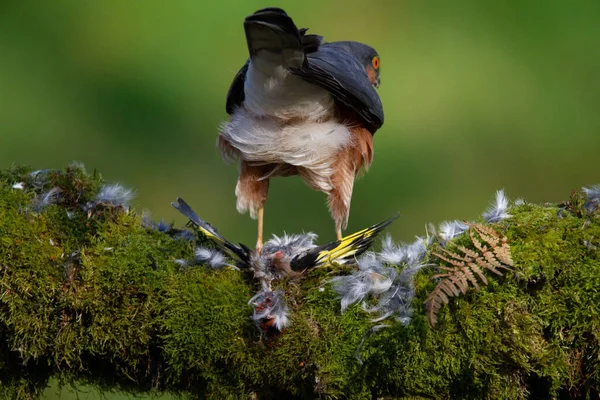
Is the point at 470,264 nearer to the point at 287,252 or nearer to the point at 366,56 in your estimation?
the point at 287,252

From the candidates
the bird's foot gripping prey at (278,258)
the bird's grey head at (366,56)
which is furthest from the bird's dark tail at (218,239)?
the bird's grey head at (366,56)

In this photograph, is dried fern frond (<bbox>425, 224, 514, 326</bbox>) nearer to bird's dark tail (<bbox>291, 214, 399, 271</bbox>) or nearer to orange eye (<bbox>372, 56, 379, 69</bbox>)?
bird's dark tail (<bbox>291, 214, 399, 271</bbox>)

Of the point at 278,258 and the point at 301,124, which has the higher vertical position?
the point at 301,124

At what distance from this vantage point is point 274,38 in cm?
246

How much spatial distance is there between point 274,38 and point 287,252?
0.82 m

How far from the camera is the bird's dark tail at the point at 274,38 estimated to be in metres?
2.33

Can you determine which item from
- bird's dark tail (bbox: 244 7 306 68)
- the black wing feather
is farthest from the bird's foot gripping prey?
the black wing feather

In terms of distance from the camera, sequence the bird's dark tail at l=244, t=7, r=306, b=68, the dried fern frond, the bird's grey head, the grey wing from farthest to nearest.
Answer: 1. the bird's grey head
2. the grey wing
3. the bird's dark tail at l=244, t=7, r=306, b=68
4. the dried fern frond

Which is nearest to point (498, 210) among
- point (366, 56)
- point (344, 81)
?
point (344, 81)

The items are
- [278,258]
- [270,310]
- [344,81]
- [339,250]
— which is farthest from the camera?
[344,81]

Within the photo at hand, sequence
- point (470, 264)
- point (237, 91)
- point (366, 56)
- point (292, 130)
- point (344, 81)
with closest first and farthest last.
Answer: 1. point (470, 264)
2. point (344, 81)
3. point (292, 130)
4. point (237, 91)
5. point (366, 56)

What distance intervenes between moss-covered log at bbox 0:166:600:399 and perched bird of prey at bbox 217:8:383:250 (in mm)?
765

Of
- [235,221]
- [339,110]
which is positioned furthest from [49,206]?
[235,221]

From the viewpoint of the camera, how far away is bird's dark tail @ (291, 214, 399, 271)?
1.93 m
